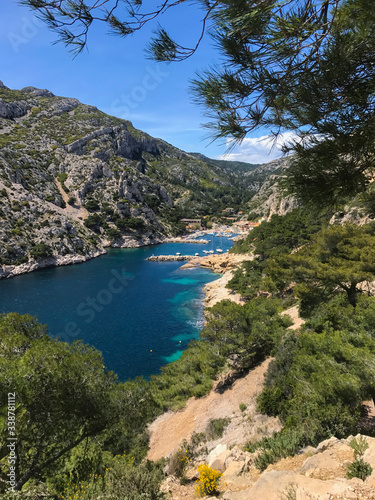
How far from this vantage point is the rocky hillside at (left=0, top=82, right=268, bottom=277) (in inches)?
1768

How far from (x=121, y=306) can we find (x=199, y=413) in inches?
777

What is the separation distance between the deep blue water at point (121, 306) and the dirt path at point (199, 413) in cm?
679

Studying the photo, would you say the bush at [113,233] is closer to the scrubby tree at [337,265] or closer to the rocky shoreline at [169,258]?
the rocky shoreline at [169,258]

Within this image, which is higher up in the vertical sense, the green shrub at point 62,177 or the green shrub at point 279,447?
the green shrub at point 62,177

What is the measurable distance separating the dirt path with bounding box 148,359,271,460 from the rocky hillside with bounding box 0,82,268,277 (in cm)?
3702

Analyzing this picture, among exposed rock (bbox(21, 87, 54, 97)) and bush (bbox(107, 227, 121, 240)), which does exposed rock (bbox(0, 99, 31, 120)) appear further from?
bush (bbox(107, 227, 121, 240))

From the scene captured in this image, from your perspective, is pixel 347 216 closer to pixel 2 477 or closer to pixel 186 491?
pixel 186 491

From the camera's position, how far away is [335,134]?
2.86 metres

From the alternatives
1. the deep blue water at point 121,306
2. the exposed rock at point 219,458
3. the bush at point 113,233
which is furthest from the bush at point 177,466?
the bush at point 113,233

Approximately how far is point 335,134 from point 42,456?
8882mm

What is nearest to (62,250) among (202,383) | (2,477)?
(202,383)

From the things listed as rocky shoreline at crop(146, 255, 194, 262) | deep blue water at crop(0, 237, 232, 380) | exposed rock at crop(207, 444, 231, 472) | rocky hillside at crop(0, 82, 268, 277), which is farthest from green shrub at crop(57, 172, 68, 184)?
exposed rock at crop(207, 444, 231, 472)

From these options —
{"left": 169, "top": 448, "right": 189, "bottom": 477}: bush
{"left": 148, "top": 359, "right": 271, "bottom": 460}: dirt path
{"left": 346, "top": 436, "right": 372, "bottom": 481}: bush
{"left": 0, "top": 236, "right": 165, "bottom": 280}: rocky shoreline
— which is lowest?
{"left": 148, "top": 359, "right": 271, "bottom": 460}: dirt path

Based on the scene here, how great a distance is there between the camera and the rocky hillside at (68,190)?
147ft
